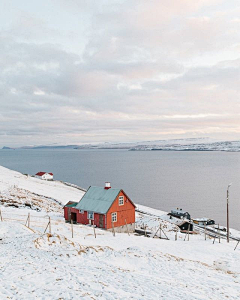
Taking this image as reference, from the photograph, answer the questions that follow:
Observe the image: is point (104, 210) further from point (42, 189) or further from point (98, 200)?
point (42, 189)

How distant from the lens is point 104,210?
37.8 m

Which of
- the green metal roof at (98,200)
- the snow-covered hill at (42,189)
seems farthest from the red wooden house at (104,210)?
the snow-covered hill at (42,189)

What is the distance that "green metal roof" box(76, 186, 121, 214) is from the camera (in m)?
38.5

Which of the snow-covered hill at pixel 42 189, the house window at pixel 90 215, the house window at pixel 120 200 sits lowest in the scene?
the snow-covered hill at pixel 42 189

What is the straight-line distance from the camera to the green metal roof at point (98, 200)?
126ft

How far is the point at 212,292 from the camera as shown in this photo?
1541 centimetres

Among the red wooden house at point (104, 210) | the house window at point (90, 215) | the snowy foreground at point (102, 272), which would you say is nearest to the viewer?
the snowy foreground at point (102, 272)

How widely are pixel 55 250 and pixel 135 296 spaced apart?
8.58 meters

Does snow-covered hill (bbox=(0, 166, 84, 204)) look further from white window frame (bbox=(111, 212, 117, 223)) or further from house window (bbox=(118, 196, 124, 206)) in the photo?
white window frame (bbox=(111, 212, 117, 223))

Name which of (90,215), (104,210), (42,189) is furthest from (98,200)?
(42,189)

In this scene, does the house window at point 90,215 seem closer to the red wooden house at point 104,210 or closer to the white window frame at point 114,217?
the red wooden house at point 104,210

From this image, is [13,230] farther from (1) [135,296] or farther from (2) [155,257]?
(1) [135,296]

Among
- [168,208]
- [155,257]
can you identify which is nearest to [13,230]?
[155,257]

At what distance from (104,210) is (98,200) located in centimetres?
263
